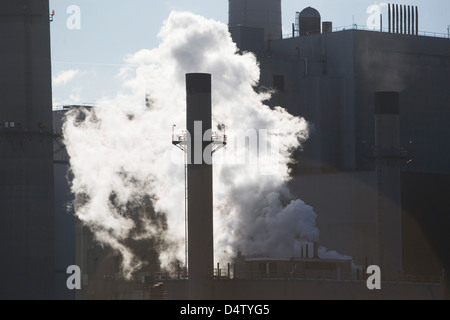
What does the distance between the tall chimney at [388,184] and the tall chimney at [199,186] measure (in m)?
15.7

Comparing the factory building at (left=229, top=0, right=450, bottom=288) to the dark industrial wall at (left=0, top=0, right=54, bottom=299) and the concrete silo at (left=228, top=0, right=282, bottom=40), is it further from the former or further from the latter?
the dark industrial wall at (left=0, top=0, right=54, bottom=299)

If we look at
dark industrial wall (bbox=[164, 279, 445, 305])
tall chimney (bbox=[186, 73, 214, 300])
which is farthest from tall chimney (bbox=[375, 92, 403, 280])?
tall chimney (bbox=[186, 73, 214, 300])

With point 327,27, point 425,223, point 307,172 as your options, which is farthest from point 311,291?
point 327,27

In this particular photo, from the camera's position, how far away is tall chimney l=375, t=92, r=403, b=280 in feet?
285

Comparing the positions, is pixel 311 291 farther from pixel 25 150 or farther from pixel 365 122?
pixel 365 122

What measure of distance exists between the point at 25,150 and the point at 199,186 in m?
21.0

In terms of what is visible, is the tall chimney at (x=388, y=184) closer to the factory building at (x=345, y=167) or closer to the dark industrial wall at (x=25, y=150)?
the factory building at (x=345, y=167)

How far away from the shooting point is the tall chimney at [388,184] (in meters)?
86.9

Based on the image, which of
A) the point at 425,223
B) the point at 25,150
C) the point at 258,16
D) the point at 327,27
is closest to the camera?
→ the point at 425,223

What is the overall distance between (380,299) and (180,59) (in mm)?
25841

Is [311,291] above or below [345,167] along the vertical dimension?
below

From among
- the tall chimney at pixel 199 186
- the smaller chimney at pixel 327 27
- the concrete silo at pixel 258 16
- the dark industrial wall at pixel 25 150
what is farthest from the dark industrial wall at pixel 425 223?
the concrete silo at pixel 258 16

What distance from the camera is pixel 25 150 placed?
93250mm
